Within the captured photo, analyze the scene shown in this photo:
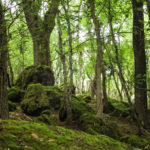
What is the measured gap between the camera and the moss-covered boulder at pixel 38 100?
8.17 metres

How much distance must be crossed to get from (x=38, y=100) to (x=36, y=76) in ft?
11.1

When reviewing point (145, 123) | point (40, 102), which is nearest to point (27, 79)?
point (40, 102)

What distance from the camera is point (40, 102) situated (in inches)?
334

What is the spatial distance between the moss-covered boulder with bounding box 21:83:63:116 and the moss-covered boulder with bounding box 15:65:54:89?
1.95m

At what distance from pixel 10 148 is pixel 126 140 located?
16.5 ft

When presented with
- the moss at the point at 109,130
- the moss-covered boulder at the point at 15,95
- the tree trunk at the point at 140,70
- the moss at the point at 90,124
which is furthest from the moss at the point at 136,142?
the moss-covered boulder at the point at 15,95

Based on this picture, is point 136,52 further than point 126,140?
Yes

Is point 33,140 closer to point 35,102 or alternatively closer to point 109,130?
point 109,130

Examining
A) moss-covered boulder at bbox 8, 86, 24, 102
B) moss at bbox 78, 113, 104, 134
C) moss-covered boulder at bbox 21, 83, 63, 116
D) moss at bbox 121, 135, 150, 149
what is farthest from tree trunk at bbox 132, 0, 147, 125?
moss-covered boulder at bbox 8, 86, 24, 102

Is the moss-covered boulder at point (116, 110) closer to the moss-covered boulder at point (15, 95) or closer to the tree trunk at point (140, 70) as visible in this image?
the tree trunk at point (140, 70)

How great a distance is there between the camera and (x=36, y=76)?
11633 mm

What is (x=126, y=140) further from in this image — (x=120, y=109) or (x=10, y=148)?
(x=120, y=109)

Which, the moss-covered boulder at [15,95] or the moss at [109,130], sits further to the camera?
the moss-covered boulder at [15,95]

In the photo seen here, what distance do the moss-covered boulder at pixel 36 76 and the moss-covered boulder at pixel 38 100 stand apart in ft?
6.41
